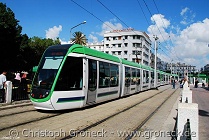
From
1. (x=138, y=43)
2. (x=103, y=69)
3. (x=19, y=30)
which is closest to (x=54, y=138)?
(x=103, y=69)

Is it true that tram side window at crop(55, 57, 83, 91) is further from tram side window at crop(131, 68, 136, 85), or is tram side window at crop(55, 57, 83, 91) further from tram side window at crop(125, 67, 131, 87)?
tram side window at crop(131, 68, 136, 85)

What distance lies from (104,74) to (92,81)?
75.0 inches

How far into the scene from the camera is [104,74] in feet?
46.4

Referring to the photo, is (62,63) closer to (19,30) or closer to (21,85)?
(21,85)

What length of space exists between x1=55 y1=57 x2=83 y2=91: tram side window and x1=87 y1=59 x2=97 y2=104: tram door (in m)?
0.85

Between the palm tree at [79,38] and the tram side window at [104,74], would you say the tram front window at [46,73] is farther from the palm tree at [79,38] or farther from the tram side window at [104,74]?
the palm tree at [79,38]

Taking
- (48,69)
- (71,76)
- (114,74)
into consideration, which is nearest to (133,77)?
(114,74)

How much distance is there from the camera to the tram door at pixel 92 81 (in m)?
12.1

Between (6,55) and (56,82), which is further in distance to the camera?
(6,55)

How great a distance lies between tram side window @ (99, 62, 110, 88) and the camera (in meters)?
13.6

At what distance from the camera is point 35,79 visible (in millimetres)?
10922

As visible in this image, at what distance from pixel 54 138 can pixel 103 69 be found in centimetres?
770

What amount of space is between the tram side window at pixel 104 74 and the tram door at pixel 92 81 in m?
0.77

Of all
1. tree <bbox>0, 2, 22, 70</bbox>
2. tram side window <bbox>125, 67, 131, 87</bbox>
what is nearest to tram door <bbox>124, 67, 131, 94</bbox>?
tram side window <bbox>125, 67, 131, 87</bbox>
